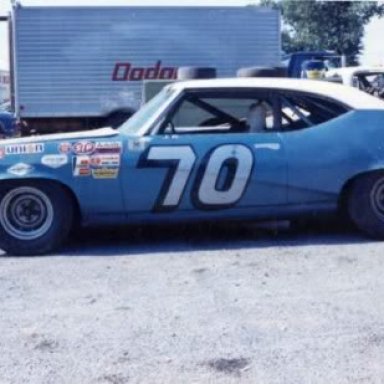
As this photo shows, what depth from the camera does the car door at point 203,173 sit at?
7.21 meters

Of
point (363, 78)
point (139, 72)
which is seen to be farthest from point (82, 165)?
point (139, 72)

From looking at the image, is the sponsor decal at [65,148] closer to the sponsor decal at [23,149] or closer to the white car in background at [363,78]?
the sponsor decal at [23,149]

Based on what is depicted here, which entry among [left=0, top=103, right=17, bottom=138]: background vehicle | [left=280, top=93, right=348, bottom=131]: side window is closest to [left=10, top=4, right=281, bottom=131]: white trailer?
[left=0, top=103, right=17, bottom=138]: background vehicle

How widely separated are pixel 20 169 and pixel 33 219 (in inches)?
17.5

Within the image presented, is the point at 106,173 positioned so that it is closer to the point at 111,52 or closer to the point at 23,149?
the point at 23,149

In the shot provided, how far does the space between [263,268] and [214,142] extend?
1.22 meters

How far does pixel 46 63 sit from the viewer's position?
1734cm

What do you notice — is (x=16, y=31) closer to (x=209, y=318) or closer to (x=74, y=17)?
(x=74, y=17)

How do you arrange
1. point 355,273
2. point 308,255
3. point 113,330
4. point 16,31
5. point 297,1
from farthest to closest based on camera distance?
point 297,1, point 16,31, point 308,255, point 355,273, point 113,330

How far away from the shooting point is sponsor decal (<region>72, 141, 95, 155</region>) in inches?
Answer: 282

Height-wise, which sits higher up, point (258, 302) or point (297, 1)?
point (297, 1)

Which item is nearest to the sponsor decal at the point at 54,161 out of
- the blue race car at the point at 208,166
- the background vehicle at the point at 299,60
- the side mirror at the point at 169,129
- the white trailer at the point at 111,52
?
the blue race car at the point at 208,166

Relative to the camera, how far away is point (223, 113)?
754 centimetres

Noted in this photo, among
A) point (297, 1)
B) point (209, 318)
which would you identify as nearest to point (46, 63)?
point (209, 318)
